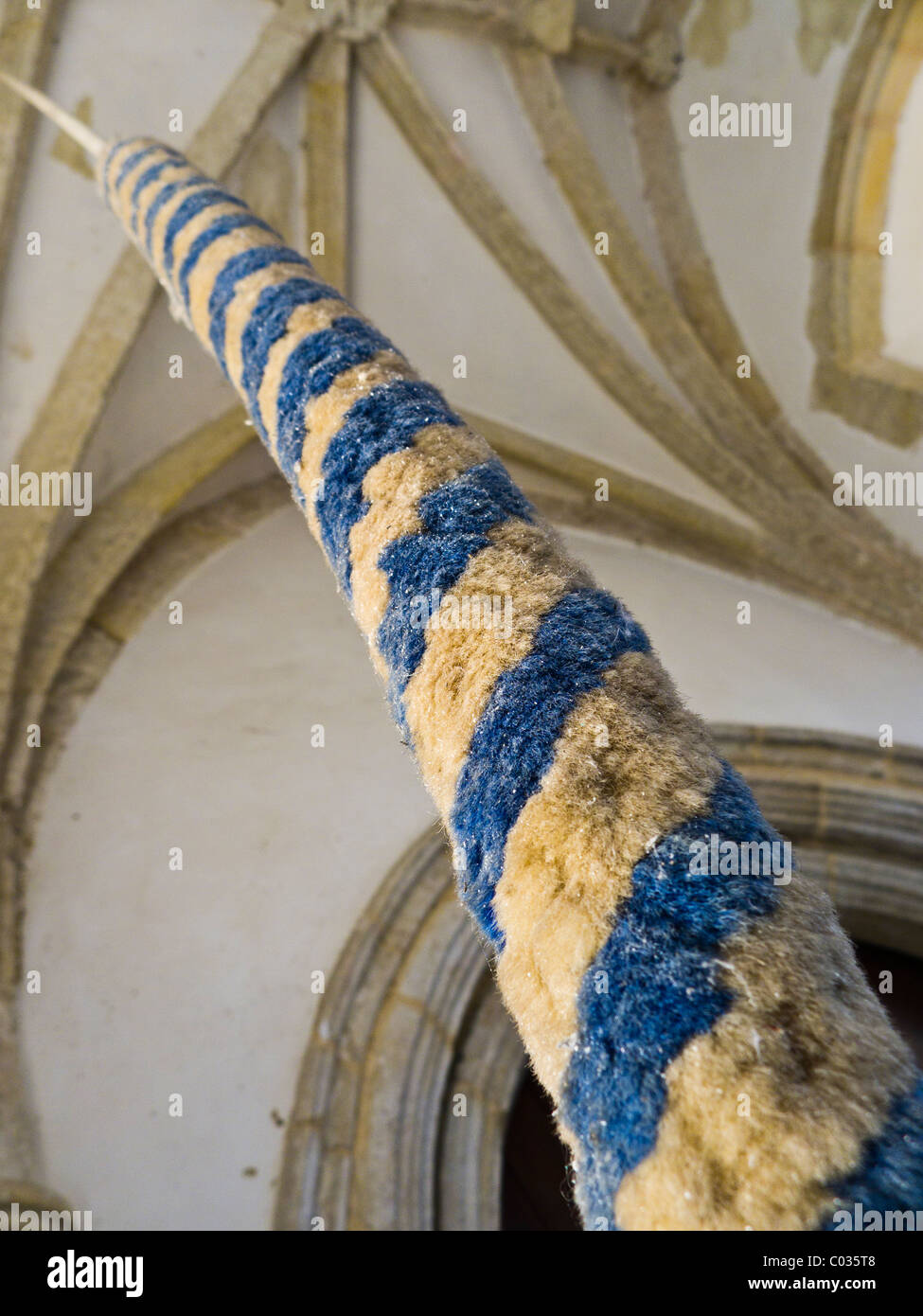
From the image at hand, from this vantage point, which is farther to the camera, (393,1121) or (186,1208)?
(393,1121)

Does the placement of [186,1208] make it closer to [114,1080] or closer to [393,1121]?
[114,1080]

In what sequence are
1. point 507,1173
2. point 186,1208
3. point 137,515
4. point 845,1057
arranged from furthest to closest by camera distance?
point 137,515 → point 507,1173 → point 186,1208 → point 845,1057

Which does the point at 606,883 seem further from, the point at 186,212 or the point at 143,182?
the point at 143,182

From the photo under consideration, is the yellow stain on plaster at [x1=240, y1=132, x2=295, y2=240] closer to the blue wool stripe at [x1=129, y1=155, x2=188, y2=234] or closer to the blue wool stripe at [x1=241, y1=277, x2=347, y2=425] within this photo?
the blue wool stripe at [x1=129, y1=155, x2=188, y2=234]

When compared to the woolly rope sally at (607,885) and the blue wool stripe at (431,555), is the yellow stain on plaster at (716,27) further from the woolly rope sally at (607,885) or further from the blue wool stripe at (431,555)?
the blue wool stripe at (431,555)

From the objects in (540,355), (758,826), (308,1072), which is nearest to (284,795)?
(308,1072)

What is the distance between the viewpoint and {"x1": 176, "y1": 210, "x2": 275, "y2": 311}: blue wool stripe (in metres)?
2.04

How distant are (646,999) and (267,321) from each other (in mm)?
1375

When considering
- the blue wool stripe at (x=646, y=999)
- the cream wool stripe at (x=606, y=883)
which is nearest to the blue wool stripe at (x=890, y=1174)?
the cream wool stripe at (x=606, y=883)

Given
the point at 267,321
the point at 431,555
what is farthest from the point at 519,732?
the point at 267,321

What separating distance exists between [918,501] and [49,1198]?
4711mm

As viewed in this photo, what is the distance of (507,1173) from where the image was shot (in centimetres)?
370

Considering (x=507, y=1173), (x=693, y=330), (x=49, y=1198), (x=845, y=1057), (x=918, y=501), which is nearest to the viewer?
(x=845, y=1057)

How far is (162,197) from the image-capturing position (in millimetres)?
2371
